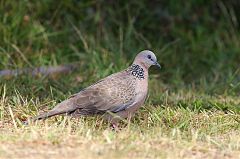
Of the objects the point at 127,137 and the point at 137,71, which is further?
the point at 137,71

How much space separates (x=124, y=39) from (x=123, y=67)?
3.78 feet

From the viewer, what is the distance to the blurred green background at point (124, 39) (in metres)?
8.23

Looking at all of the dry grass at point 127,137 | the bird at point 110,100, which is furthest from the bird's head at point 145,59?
the dry grass at point 127,137

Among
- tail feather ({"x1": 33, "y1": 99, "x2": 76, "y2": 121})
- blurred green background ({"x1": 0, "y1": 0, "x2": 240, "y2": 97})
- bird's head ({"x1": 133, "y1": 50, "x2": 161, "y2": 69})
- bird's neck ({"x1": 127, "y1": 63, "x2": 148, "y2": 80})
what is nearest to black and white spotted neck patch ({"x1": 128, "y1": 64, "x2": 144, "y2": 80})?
bird's neck ({"x1": 127, "y1": 63, "x2": 148, "y2": 80})

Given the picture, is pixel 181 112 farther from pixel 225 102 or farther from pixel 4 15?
pixel 4 15

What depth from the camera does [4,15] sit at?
8.84 meters

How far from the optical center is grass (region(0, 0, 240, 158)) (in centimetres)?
484

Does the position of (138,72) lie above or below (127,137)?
above

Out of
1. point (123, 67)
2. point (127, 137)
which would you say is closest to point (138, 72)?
point (127, 137)

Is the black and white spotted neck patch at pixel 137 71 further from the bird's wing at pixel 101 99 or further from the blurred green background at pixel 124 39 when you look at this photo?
the blurred green background at pixel 124 39

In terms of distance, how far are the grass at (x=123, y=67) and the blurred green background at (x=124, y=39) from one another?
0.04 feet

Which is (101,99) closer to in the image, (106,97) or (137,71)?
(106,97)

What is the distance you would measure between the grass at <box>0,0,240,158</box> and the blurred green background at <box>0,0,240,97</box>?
0.01 m

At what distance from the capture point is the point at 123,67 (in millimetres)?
8219
